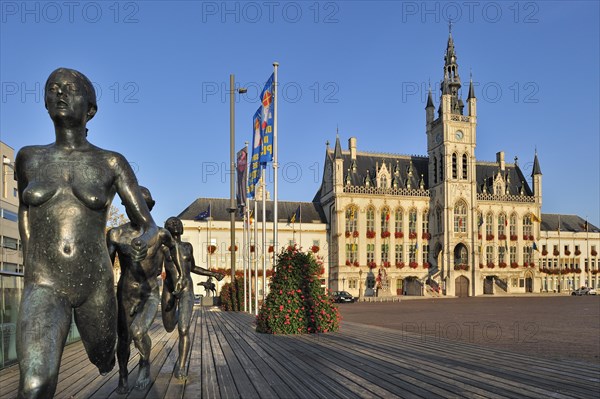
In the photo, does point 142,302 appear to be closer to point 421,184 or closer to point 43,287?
point 43,287

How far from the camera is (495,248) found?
69.0m

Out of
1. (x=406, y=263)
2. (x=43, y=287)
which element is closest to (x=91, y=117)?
(x=43, y=287)

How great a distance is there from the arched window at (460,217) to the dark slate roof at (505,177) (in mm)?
5588

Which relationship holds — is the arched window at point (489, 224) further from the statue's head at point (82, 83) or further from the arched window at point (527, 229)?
the statue's head at point (82, 83)

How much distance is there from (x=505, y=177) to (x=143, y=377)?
74334 mm

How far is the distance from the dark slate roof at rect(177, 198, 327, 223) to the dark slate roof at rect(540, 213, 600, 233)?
3471 cm

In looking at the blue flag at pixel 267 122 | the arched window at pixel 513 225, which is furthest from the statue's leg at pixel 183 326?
the arched window at pixel 513 225

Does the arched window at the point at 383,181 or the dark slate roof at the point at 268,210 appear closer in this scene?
the dark slate roof at the point at 268,210

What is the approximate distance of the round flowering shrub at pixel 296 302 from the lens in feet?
46.2

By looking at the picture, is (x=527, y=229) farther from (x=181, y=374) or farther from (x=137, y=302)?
(x=137, y=302)

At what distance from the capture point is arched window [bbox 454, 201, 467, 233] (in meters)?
66.8

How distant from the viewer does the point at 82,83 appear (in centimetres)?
350

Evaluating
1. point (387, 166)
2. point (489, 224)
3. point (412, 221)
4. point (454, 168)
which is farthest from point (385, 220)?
point (489, 224)

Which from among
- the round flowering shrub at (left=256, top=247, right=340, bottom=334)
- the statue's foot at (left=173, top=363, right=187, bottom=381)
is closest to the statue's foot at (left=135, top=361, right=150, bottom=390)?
the statue's foot at (left=173, top=363, right=187, bottom=381)
